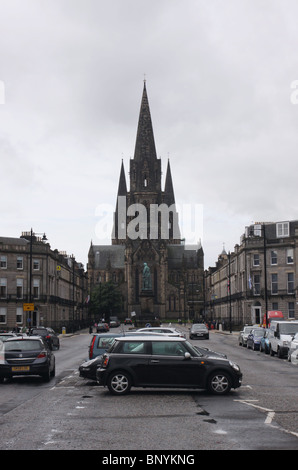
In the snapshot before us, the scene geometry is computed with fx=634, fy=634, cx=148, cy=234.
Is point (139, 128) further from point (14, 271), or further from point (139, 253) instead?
point (14, 271)

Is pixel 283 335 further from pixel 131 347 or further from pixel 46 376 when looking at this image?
pixel 131 347

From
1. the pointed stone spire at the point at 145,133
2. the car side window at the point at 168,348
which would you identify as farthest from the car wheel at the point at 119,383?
the pointed stone spire at the point at 145,133

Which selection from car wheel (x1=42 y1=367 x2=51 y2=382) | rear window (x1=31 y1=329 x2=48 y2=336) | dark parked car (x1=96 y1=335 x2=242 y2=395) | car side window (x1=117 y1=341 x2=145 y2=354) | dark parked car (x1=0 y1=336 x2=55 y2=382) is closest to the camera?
dark parked car (x1=96 y1=335 x2=242 y2=395)

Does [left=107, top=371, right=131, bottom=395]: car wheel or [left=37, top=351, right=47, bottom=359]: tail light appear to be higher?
[left=37, top=351, right=47, bottom=359]: tail light

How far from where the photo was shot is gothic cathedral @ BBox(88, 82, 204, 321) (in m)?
144

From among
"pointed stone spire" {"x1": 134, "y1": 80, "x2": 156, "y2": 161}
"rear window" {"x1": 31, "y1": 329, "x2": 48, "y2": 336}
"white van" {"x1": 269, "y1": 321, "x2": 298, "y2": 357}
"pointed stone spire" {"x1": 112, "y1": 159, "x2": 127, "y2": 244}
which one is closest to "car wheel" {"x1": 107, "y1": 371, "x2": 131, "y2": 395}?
"white van" {"x1": 269, "y1": 321, "x2": 298, "y2": 357}

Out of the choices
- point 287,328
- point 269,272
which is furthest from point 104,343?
point 269,272

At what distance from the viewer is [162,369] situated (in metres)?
16.2

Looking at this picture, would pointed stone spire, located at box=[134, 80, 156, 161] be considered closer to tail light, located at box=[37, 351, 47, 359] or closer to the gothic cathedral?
the gothic cathedral

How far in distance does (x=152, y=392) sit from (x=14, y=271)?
194 feet

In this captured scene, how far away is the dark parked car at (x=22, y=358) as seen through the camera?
66.0ft

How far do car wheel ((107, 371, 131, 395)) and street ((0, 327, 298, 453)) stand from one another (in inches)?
9.6

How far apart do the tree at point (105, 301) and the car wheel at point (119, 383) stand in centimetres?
11133

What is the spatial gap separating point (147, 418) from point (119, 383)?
4.09m
